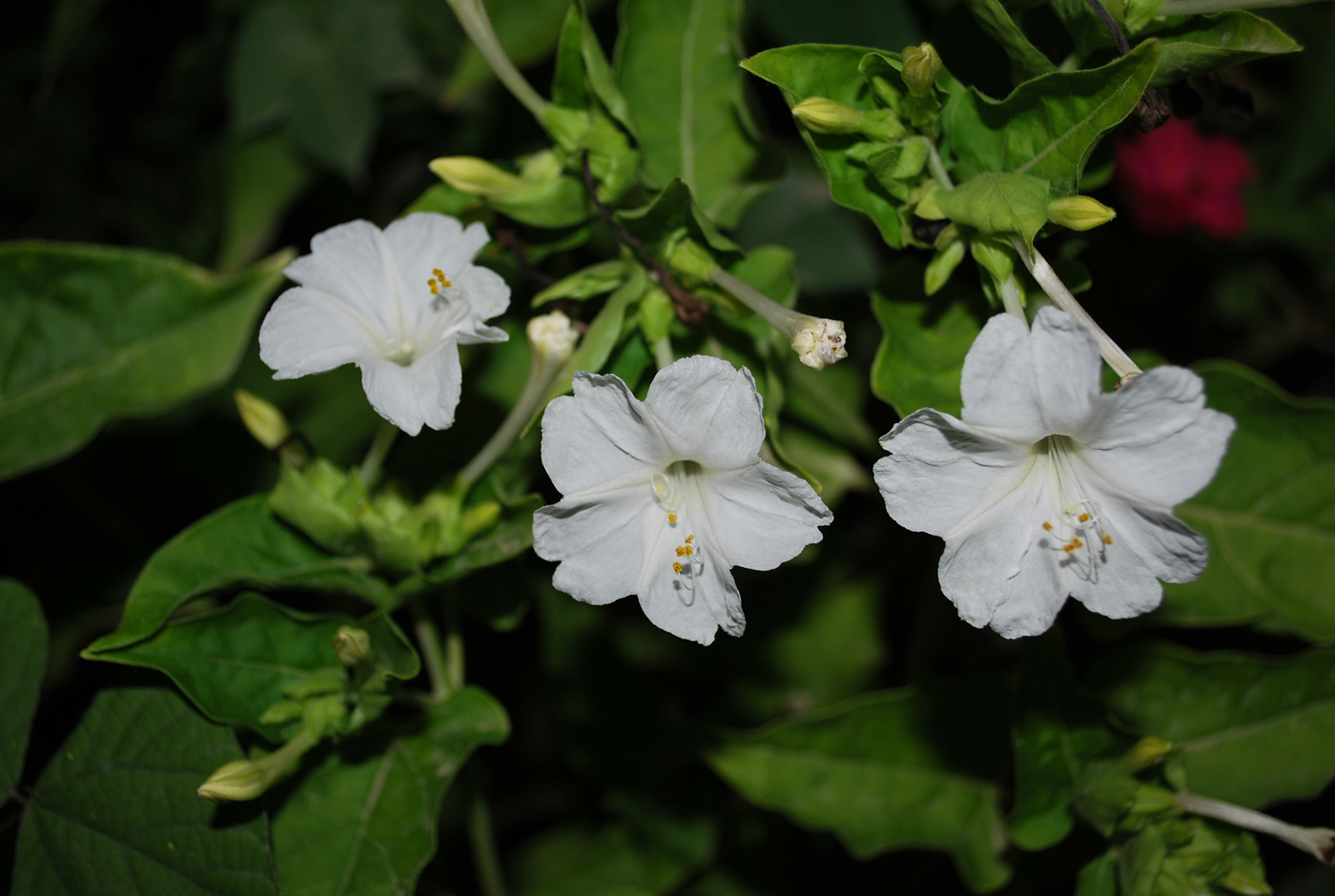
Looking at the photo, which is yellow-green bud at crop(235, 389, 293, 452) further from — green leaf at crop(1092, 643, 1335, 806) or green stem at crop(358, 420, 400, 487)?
green leaf at crop(1092, 643, 1335, 806)

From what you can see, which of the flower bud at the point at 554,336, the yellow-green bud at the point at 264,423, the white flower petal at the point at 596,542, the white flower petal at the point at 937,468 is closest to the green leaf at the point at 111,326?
the yellow-green bud at the point at 264,423

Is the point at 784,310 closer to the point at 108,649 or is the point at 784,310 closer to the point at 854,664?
the point at 108,649

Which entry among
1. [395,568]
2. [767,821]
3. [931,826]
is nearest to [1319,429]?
[931,826]

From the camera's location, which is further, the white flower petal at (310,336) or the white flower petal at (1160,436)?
the white flower petal at (310,336)

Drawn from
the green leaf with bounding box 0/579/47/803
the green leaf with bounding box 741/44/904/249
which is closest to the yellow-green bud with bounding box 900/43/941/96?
the green leaf with bounding box 741/44/904/249

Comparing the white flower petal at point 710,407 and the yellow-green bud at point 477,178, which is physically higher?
the yellow-green bud at point 477,178

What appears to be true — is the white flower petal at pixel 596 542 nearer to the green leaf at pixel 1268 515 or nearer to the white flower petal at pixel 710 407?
the white flower petal at pixel 710 407
